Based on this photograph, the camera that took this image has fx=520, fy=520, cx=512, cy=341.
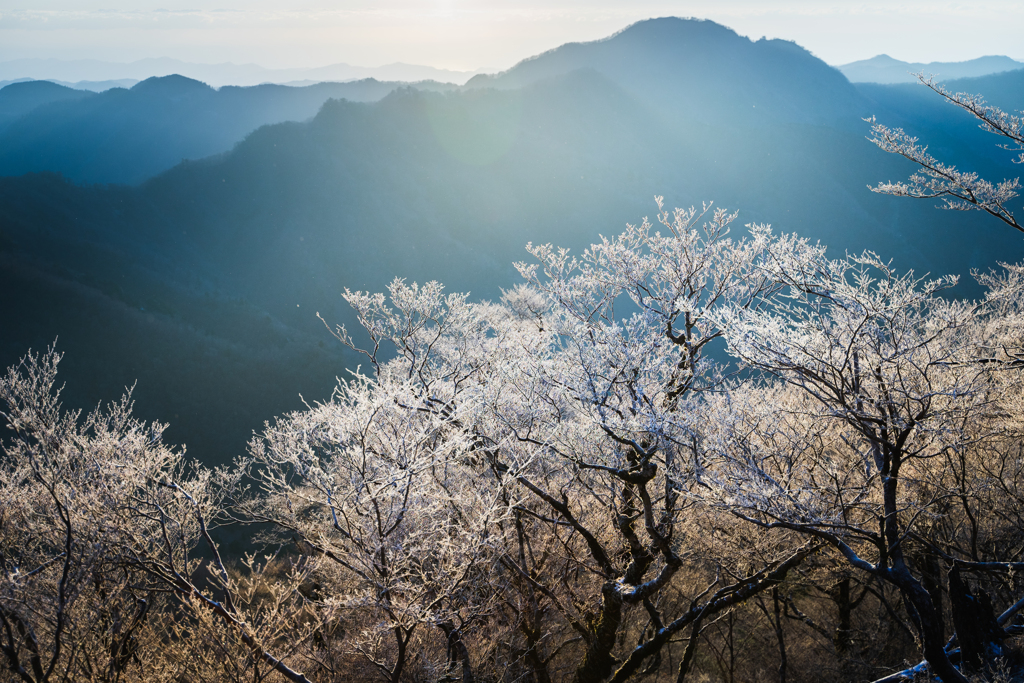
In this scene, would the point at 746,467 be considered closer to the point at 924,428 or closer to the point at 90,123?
the point at 924,428

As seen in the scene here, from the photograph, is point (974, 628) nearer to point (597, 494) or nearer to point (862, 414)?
point (862, 414)

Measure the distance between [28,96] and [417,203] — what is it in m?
92.7

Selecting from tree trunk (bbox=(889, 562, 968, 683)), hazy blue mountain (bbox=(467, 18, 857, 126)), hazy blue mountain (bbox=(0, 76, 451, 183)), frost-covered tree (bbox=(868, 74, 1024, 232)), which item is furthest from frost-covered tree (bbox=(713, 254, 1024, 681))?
hazy blue mountain (bbox=(467, 18, 857, 126))

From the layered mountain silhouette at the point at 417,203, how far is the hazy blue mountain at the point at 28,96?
16.8 feet

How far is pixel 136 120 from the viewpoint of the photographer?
94312mm

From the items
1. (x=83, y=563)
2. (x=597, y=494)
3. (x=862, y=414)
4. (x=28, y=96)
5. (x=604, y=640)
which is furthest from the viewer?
(x=28, y=96)

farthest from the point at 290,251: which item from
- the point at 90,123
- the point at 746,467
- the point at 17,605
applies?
the point at 90,123

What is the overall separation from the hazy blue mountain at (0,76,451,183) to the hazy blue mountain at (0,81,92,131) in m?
0.19

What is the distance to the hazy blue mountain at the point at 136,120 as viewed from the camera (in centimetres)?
8744

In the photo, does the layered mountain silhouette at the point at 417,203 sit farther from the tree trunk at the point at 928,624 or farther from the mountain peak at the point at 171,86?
the tree trunk at the point at 928,624

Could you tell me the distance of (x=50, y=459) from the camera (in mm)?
7258

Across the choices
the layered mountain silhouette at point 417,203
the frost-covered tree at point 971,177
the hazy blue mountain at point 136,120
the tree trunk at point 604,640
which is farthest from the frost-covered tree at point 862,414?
the hazy blue mountain at point 136,120

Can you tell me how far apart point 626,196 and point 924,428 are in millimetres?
74175

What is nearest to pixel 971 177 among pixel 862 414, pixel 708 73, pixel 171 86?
pixel 862 414
